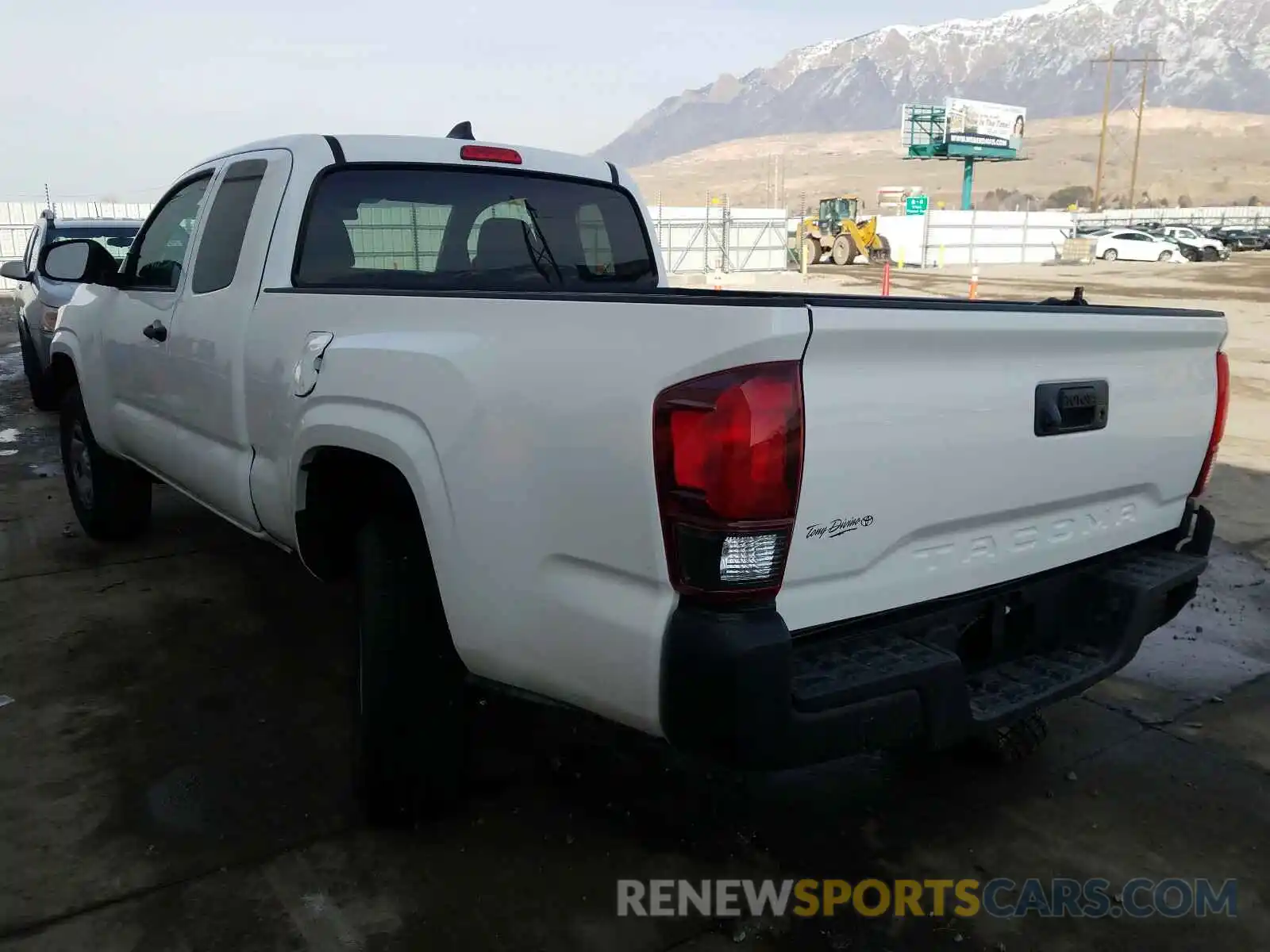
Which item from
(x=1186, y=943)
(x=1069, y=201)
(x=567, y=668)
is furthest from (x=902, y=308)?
(x=1069, y=201)

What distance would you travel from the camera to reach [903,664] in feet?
7.34

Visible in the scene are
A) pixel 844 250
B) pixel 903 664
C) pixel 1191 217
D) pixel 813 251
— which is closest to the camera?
pixel 903 664

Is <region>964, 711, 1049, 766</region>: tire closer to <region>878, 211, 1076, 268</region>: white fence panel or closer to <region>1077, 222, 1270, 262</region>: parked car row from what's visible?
<region>878, 211, 1076, 268</region>: white fence panel

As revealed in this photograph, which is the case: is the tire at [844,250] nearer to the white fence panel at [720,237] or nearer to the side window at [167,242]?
the white fence panel at [720,237]

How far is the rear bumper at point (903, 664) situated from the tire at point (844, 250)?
38089 mm

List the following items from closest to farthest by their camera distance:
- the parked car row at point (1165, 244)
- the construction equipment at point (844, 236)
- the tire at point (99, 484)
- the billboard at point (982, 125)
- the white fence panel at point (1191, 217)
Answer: the tire at point (99, 484) → the construction equipment at point (844, 236) → the parked car row at point (1165, 244) → the billboard at point (982, 125) → the white fence panel at point (1191, 217)

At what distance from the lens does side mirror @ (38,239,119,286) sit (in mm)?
4819

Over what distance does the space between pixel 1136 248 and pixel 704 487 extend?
44770 mm

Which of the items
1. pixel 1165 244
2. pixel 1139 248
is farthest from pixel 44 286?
pixel 1165 244

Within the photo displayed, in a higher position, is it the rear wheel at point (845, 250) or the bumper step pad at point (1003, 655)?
the bumper step pad at point (1003, 655)

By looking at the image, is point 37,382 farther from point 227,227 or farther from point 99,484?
point 227,227

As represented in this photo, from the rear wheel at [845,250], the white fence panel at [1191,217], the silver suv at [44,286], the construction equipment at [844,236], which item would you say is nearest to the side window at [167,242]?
the silver suv at [44,286]

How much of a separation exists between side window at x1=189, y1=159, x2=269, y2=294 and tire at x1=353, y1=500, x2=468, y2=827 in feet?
4.87

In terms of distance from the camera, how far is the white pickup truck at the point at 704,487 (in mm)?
2031
